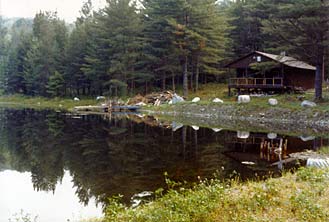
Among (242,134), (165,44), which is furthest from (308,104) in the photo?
(165,44)

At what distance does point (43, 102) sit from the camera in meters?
54.3

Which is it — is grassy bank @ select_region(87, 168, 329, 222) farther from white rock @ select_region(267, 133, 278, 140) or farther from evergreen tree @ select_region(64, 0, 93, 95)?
evergreen tree @ select_region(64, 0, 93, 95)

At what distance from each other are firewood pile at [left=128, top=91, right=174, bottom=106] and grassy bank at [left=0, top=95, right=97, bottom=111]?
6.77 metres

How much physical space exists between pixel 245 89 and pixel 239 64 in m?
2.48

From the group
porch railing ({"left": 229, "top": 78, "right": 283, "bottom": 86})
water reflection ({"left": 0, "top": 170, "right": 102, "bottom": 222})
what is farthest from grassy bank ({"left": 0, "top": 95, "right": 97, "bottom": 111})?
water reflection ({"left": 0, "top": 170, "right": 102, "bottom": 222})

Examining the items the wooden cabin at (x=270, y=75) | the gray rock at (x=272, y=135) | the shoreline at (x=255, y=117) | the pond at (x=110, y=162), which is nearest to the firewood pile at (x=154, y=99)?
the shoreline at (x=255, y=117)

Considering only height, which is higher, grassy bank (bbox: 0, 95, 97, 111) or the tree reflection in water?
grassy bank (bbox: 0, 95, 97, 111)

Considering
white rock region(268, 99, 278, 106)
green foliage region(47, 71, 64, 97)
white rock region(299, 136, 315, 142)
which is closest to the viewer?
white rock region(299, 136, 315, 142)

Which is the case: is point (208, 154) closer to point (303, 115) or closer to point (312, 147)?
point (312, 147)

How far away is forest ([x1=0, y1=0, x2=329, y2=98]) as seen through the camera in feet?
86.9

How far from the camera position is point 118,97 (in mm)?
44875

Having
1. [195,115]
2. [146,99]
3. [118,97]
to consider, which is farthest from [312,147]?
[118,97]

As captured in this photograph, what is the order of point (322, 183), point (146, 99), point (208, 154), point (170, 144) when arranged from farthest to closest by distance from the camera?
1. point (146, 99)
2. point (170, 144)
3. point (208, 154)
4. point (322, 183)

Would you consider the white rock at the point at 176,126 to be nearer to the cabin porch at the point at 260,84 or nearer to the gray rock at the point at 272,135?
the gray rock at the point at 272,135
